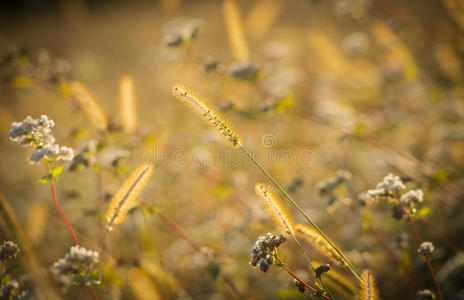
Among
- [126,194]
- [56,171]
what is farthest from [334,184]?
[56,171]

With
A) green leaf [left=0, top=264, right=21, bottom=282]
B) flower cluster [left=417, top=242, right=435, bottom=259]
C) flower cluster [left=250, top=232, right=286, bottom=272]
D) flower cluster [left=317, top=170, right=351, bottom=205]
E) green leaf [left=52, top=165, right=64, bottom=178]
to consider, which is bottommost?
flower cluster [left=417, top=242, right=435, bottom=259]

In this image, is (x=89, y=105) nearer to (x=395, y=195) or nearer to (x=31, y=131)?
(x=31, y=131)

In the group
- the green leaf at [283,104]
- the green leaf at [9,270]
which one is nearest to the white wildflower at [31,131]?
the green leaf at [9,270]

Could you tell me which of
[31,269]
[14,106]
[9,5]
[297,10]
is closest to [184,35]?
[31,269]

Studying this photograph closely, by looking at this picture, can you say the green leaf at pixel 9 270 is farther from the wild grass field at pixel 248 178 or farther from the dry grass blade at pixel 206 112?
the dry grass blade at pixel 206 112

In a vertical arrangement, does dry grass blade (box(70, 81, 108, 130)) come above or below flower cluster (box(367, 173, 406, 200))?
above

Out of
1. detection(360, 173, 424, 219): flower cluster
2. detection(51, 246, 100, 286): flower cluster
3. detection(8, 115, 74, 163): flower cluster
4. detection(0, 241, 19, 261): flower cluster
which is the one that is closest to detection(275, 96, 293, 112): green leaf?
detection(360, 173, 424, 219): flower cluster

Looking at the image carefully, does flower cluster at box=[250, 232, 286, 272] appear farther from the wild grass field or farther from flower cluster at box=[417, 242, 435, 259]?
flower cluster at box=[417, 242, 435, 259]
